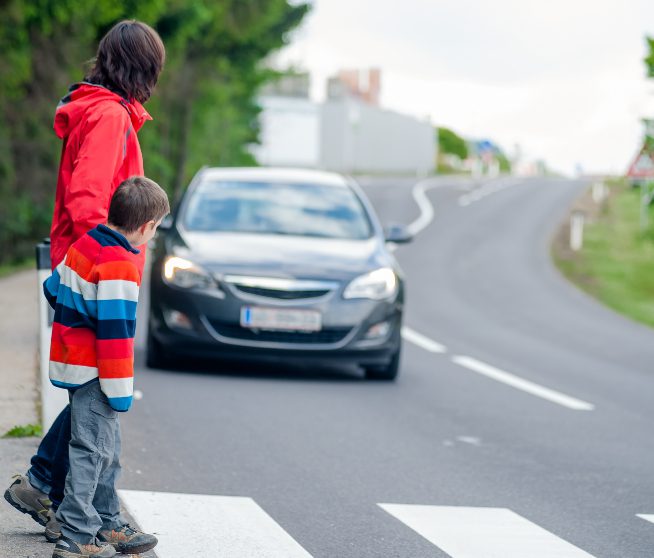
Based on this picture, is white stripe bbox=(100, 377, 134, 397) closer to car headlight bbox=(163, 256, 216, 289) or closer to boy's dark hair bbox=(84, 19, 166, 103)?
boy's dark hair bbox=(84, 19, 166, 103)

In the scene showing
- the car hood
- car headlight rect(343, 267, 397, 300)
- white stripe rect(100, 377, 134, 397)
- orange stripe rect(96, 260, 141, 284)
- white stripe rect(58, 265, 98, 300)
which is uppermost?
orange stripe rect(96, 260, 141, 284)

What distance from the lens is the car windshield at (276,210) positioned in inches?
450

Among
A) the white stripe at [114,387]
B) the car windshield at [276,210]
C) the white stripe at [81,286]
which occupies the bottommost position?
the car windshield at [276,210]

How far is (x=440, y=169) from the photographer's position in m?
103

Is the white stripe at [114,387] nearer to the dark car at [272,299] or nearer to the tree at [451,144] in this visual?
the dark car at [272,299]

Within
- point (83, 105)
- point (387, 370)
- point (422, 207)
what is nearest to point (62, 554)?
point (83, 105)

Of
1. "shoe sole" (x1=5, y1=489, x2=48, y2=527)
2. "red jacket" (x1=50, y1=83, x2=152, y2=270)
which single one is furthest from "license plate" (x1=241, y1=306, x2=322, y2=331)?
"shoe sole" (x1=5, y1=489, x2=48, y2=527)

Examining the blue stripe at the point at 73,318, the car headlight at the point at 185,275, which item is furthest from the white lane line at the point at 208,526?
the car headlight at the point at 185,275

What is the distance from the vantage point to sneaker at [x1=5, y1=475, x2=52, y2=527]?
520 cm

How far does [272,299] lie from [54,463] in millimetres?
5228

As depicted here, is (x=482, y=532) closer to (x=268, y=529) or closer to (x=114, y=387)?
(x=268, y=529)

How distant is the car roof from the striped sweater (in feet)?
23.9

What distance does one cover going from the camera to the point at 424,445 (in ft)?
26.8

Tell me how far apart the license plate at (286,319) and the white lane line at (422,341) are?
12.2 feet
